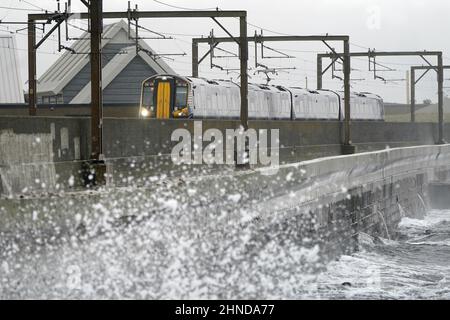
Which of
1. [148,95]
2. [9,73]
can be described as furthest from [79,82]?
[148,95]

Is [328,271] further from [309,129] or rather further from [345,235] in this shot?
[309,129]

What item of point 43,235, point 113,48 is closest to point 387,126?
point 113,48

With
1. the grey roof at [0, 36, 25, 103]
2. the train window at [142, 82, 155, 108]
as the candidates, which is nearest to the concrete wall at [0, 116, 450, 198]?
the train window at [142, 82, 155, 108]

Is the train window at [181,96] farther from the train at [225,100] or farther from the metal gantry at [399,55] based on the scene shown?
the metal gantry at [399,55]

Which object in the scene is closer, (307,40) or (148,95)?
(307,40)

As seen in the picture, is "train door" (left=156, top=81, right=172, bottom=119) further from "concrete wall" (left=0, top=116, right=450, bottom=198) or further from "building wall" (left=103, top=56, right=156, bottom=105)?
"building wall" (left=103, top=56, right=156, bottom=105)

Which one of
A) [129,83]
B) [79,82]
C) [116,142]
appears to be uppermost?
[79,82]

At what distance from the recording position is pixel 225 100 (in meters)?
40.8

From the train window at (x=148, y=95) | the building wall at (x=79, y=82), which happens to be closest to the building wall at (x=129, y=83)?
the building wall at (x=79, y=82)

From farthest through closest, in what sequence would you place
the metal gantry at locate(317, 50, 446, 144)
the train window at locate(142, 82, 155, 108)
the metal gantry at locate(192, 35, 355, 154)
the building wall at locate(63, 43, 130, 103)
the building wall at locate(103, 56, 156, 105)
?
the building wall at locate(63, 43, 130, 103) → the building wall at locate(103, 56, 156, 105) → the metal gantry at locate(317, 50, 446, 144) → the train window at locate(142, 82, 155, 108) → the metal gantry at locate(192, 35, 355, 154)

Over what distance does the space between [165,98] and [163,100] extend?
0.11m

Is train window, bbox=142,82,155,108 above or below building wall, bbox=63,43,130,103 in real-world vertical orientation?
below

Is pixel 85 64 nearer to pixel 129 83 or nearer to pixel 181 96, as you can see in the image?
pixel 129 83

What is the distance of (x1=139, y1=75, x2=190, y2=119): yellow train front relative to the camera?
37750 millimetres
